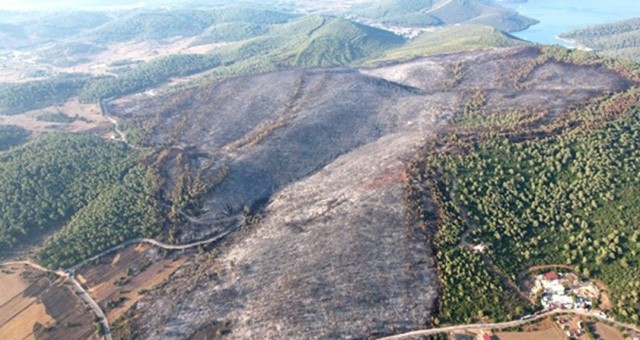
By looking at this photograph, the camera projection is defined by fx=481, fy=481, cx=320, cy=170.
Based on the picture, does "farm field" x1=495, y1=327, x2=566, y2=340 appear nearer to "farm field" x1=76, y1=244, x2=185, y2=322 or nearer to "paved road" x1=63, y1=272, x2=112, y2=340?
"farm field" x1=76, y1=244, x2=185, y2=322

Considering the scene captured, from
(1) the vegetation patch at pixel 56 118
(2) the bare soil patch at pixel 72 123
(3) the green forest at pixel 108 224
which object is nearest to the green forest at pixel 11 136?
(2) the bare soil patch at pixel 72 123

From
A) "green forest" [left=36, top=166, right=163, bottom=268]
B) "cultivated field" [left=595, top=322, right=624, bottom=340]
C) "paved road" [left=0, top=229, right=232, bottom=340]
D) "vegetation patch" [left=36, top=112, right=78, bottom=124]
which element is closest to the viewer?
"cultivated field" [left=595, top=322, right=624, bottom=340]

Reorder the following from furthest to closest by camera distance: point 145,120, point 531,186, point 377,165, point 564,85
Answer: point 145,120 < point 564,85 < point 377,165 < point 531,186

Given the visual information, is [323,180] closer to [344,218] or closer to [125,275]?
[344,218]

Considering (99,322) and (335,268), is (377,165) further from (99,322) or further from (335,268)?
(99,322)

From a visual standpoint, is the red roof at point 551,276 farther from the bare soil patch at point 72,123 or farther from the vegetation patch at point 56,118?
the vegetation patch at point 56,118

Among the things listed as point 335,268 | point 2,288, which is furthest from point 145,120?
point 335,268

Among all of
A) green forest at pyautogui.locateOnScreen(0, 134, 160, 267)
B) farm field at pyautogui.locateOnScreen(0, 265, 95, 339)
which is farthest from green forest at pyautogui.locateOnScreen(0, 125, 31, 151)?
farm field at pyautogui.locateOnScreen(0, 265, 95, 339)
